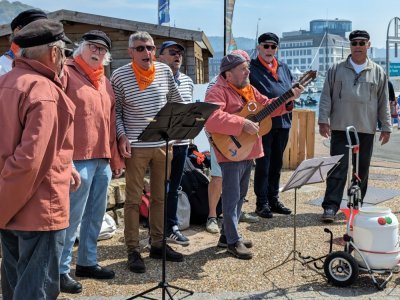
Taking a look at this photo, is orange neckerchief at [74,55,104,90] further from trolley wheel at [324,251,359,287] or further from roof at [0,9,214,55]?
roof at [0,9,214,55]

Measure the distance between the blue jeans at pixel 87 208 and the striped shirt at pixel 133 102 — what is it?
42 centimetres

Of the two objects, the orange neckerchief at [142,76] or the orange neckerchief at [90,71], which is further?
the orange neckerchief at [142,76]

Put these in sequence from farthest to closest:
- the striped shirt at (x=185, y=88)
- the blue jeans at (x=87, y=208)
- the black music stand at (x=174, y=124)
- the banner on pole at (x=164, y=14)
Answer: the banner on pole at (x=164, y=14) → the striped shirt at (x=185, y=88) → the blue jeans at (x=87, y=208) → the black music stand at (x=174, y=124)

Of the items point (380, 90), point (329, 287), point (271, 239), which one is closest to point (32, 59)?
point (329, 287)

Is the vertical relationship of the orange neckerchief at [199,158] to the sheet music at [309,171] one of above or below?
below

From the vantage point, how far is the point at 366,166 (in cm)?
648

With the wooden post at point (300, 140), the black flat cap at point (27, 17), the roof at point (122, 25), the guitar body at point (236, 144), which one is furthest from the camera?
the wooden post at point (300, 140)

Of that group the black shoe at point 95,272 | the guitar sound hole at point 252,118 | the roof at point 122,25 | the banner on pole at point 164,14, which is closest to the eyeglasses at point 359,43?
the guitar sound hole at point 252,118

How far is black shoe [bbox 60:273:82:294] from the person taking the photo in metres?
4.23

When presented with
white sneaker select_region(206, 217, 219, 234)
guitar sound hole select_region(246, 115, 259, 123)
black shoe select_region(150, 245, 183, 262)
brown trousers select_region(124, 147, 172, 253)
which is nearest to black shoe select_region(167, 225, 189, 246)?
black shoe select_region(150, 245, 183, 262)

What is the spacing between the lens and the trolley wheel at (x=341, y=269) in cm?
421

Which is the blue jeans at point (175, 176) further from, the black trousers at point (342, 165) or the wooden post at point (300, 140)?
the wooden post at point (300, 140)

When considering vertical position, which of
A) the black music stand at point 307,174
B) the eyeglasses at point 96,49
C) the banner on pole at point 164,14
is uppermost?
the banner on pole at point 164,14

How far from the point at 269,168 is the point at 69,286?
10.8 ft
